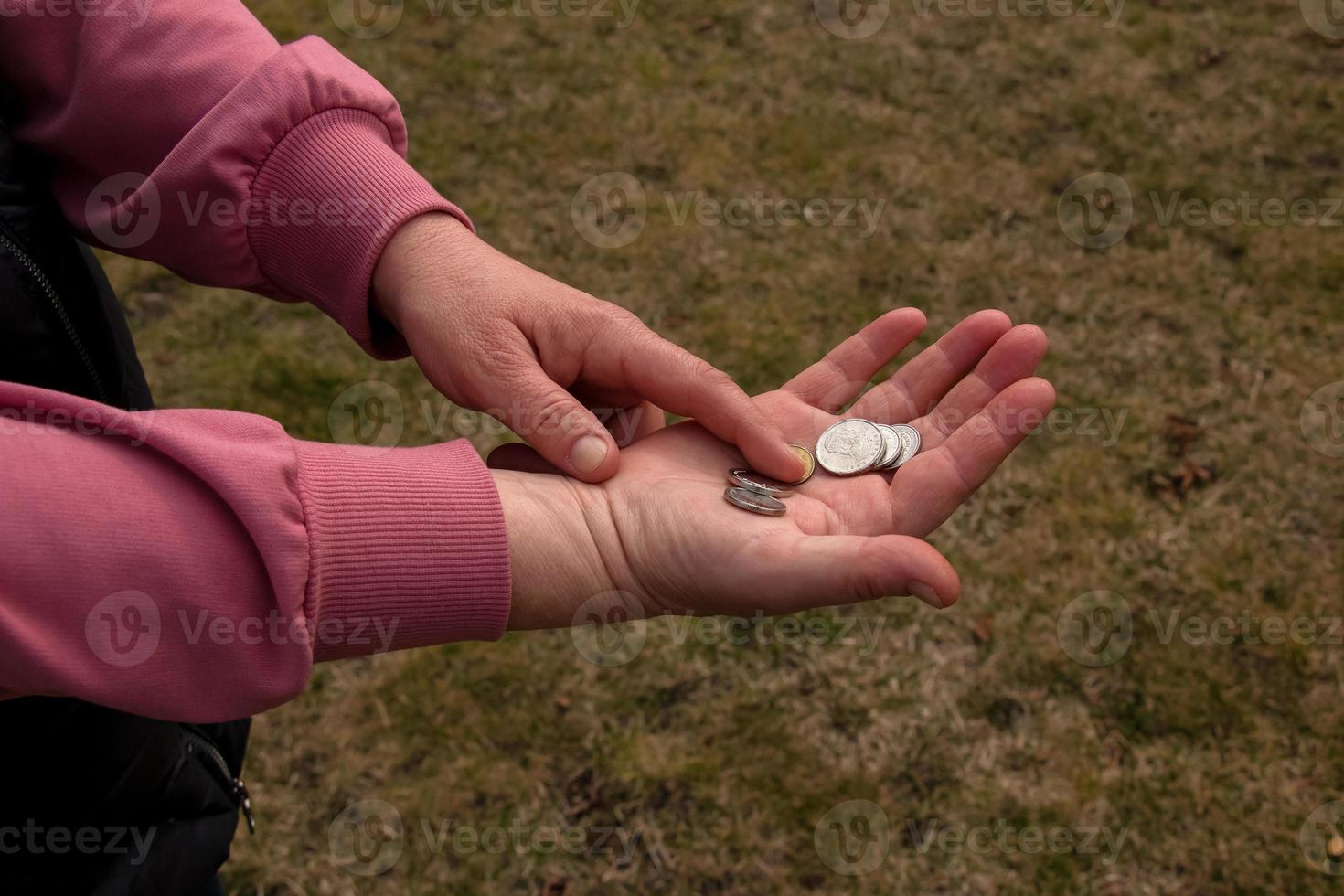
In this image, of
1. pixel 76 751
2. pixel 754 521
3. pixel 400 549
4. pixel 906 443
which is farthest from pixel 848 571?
pixel 76 751

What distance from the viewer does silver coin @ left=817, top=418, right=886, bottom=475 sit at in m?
2.19

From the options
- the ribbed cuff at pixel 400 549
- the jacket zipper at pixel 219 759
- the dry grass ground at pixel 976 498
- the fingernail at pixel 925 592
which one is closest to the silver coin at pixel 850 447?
the fingernail at pixel 925 592

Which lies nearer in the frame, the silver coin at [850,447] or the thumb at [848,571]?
the thumb at [848,571]

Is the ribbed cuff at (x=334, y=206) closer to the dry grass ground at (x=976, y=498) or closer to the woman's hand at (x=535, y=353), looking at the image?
the woman's hand at (x=535, y=353)

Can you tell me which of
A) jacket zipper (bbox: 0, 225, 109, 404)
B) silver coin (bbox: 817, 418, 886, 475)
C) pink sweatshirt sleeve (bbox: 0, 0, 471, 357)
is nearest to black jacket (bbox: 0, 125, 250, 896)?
jacket zipper (bbox: 0, 225, 109, 404)

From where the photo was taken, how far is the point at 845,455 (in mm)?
2238

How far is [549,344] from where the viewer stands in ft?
6.76

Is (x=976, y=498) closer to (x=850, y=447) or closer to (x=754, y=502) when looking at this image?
(x=850, y=447)

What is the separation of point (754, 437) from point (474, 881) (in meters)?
1.72

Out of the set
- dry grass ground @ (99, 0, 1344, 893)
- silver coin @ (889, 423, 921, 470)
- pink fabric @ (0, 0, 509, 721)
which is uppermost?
pink fabric @ (0, 0, 509, 721)

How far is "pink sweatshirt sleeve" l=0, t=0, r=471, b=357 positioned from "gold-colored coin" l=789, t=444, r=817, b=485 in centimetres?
91

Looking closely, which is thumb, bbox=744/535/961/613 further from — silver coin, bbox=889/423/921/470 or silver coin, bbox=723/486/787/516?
silver coin, bbox=889/423/921/470

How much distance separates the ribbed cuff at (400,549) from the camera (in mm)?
1489

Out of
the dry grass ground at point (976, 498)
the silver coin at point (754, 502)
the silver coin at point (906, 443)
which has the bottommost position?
the dry grass ground at point (976, 498)
